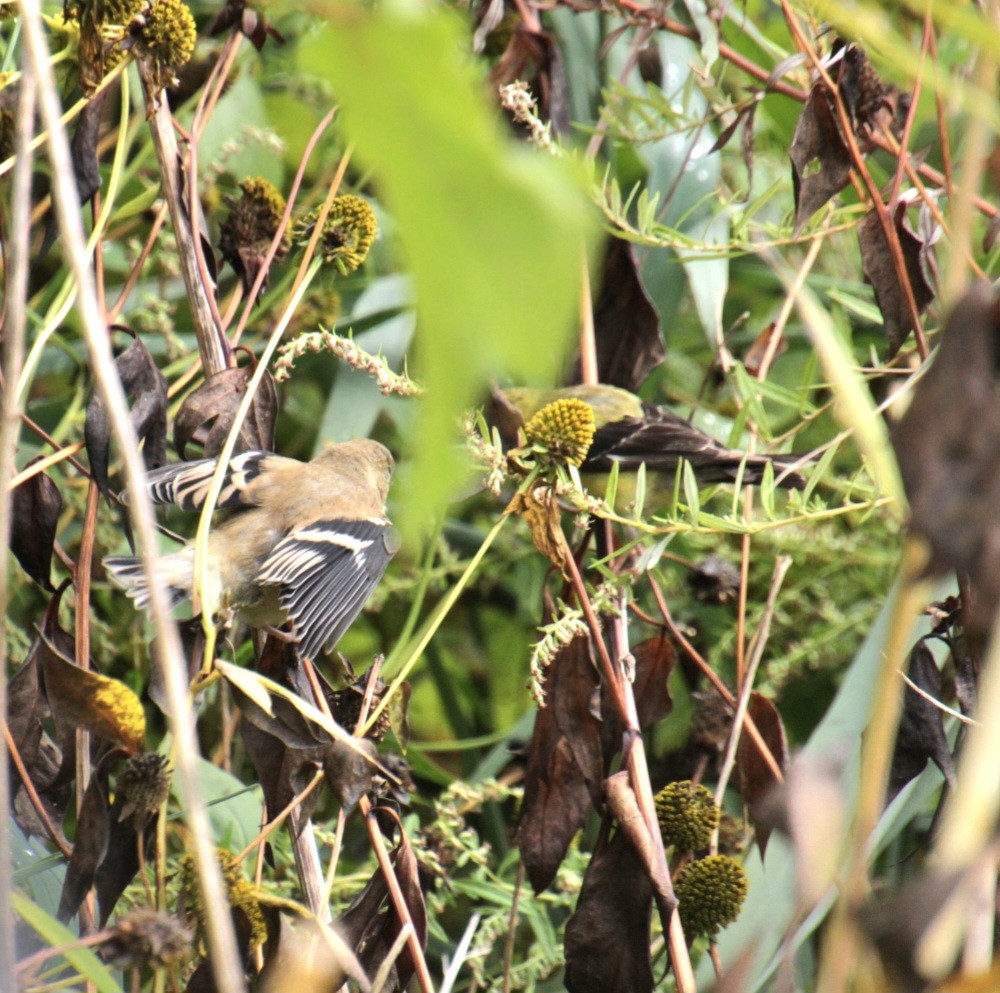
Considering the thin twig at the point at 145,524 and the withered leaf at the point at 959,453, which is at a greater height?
the withered leaf at the point at 959,453

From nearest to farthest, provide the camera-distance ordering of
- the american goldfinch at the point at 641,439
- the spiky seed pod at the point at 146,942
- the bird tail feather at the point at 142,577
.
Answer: the spiky seed pod at the point at 146,942, the bird tail feather at the point at 142,577, the american goldfinch at the point at 641,439

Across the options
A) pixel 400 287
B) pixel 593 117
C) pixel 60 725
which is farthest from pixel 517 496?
pixel 593 117

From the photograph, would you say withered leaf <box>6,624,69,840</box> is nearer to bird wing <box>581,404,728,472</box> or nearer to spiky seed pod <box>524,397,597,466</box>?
spiky seed pod <box>524,397,597,466</box>

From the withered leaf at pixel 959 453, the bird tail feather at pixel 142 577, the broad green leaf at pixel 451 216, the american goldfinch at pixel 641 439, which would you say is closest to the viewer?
the broad green leaf at pixel 451 216

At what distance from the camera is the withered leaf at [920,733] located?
46.6 inches

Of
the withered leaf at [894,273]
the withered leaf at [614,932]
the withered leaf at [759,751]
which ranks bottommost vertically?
the withered leaf at [614,932]

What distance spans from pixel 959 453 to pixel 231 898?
0.72 metres

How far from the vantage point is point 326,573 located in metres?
1.60

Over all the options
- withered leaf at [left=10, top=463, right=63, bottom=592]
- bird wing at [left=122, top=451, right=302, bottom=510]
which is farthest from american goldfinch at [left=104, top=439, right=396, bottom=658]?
withered leaf at [left=10, top=463, right=63, bottom=592]

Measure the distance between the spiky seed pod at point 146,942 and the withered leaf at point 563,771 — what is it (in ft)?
1.81

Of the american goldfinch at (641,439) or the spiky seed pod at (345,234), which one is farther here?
the american goldfinch at (641,439)

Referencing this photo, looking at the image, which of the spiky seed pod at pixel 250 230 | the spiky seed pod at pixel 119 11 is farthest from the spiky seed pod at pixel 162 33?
the spiky seed pod at pixel 250 230

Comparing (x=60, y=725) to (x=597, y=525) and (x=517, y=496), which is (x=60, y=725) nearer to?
(x=517, y=496)

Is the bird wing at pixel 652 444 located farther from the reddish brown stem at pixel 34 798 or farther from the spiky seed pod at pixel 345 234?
the reddish brown stem at pixel 34 798
